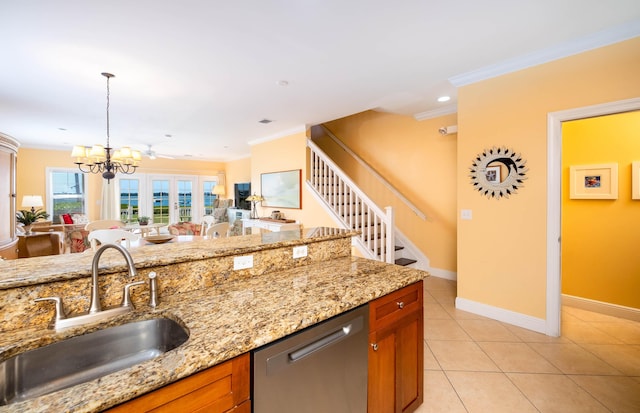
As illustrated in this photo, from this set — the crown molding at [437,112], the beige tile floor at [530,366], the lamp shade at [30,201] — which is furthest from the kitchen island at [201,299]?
the lamp shade at [30,201]

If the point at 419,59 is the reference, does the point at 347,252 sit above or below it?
below

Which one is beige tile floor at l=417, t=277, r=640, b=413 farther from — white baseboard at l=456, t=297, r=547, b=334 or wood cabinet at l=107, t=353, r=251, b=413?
wood cabinet at l=107, t=353, r=251, b=413

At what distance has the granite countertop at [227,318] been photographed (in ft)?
2.25

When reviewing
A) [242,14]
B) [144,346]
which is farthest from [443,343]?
[242,14]

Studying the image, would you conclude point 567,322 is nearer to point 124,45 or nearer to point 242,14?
point 242,14

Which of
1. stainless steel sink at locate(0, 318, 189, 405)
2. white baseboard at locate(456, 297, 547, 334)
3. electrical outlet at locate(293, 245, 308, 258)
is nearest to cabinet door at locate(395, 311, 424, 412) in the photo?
electrical outlet at locate(293, 245, 308, 258)

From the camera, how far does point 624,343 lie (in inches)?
93.7

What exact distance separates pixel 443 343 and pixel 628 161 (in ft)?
8.64

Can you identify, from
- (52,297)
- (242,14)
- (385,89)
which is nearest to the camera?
(52,297)

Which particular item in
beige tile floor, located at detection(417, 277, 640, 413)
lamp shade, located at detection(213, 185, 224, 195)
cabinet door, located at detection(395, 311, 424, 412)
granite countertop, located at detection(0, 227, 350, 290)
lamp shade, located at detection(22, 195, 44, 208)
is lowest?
beige tile floor, located at detection(417, 277, 640, 413)

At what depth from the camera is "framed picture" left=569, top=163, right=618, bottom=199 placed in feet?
9.46

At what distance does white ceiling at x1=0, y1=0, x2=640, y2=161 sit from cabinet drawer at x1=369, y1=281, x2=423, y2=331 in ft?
5.98

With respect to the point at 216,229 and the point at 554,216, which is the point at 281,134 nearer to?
the point at 216,229

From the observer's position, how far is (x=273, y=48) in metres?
2.36
